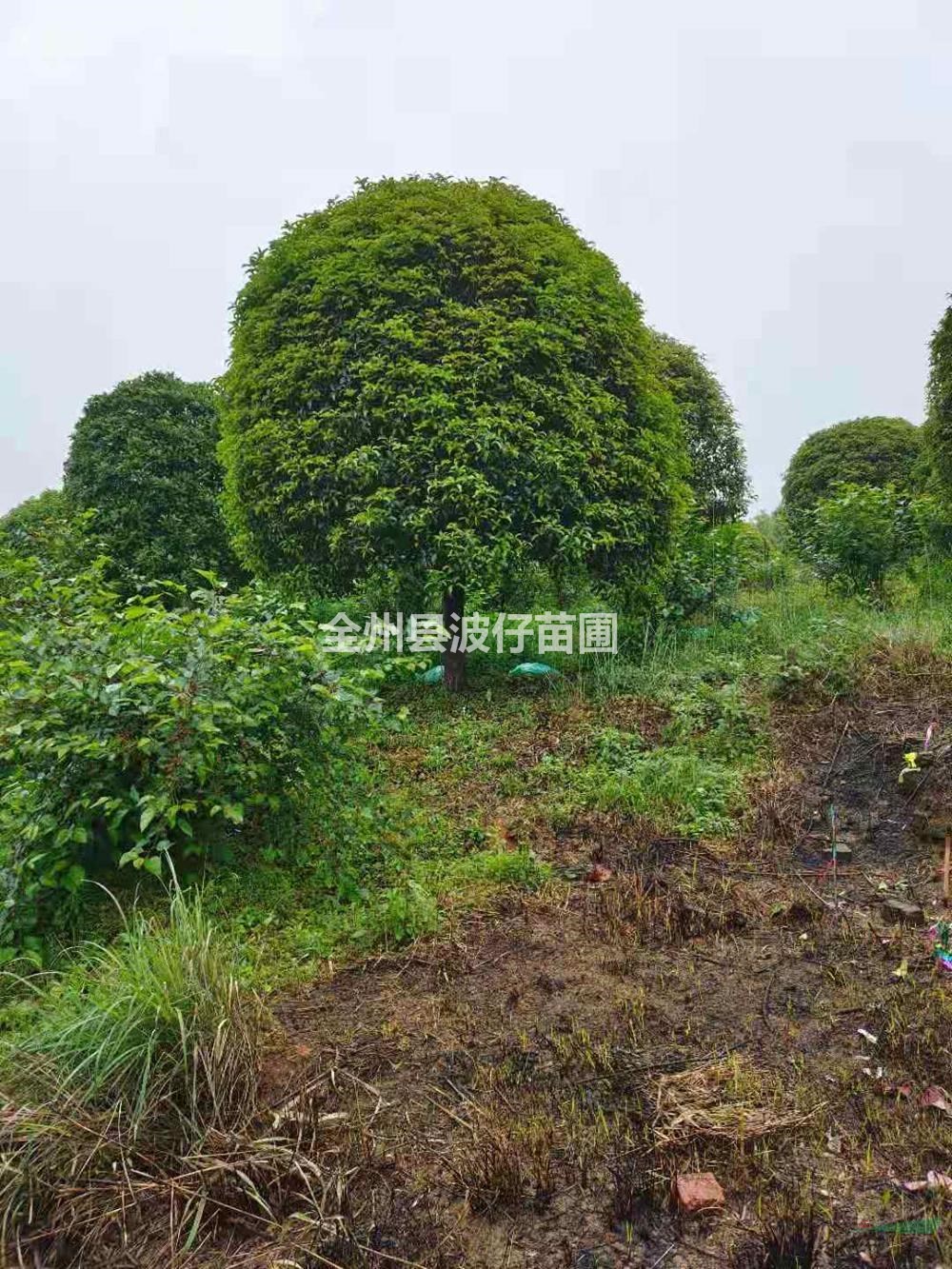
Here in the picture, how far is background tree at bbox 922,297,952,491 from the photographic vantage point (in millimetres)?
6812

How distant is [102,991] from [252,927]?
0.79 m

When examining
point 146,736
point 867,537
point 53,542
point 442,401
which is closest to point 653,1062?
point 146,736

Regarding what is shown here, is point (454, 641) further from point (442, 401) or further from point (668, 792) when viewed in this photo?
point (668, 792)

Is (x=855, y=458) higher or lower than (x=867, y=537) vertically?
higher

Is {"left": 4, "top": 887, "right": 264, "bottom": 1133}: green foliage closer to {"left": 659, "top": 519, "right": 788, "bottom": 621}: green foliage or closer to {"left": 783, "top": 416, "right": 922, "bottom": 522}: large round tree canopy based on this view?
{"left": 659, "top": 519, "right": 788, "bottom": 621}: green foliage

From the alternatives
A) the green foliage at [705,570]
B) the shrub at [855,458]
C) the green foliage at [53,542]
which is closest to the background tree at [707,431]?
the shrub at [855,458]

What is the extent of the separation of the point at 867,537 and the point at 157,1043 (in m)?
6.89

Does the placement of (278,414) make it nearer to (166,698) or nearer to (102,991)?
(166,698)

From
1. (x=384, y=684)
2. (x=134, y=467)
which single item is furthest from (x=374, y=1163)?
(x=134, y=467)

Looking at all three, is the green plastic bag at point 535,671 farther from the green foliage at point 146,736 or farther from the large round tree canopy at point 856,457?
the large round tree canopy at point 856,457

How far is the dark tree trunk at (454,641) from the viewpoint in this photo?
5461 mm

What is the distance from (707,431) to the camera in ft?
33.0

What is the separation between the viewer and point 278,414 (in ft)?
16.3

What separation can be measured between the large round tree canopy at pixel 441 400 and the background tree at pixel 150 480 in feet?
8.99
